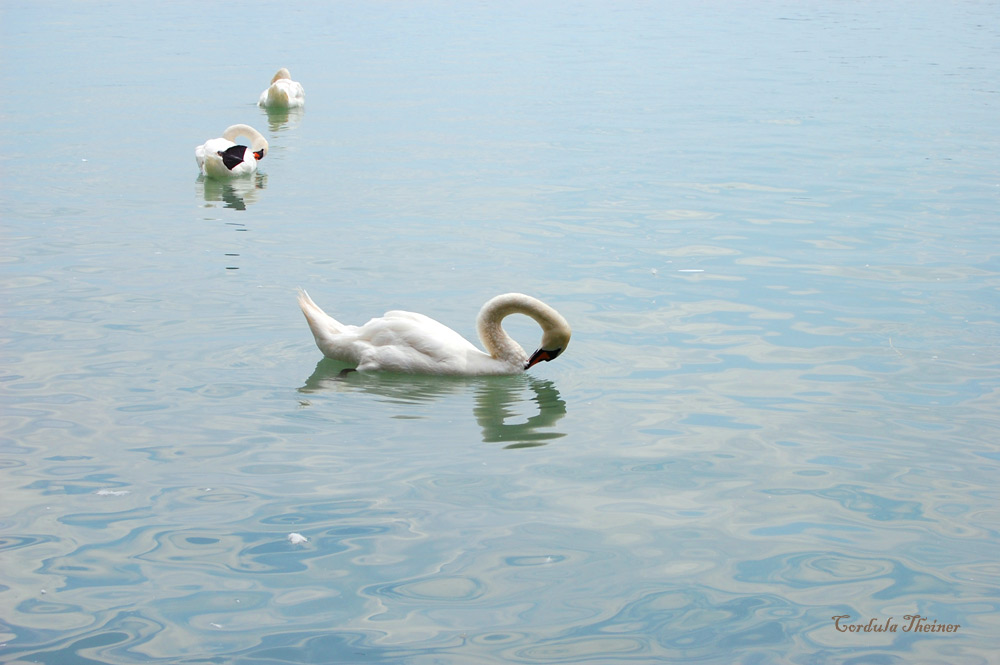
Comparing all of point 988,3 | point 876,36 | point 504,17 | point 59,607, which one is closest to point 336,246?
point 59,607

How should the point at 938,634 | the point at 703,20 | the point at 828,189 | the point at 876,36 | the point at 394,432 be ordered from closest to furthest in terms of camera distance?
the point at 938,634, the point at 394,432, the point at 828,189, the point at 876,36, the point at 703,20

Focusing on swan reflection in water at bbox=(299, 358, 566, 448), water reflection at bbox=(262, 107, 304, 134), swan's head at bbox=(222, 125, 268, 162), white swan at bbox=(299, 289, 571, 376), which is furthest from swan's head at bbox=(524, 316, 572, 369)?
water reflection at bbox=(262, 107, 304, 134)

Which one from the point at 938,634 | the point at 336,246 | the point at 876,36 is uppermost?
the point at 876,36

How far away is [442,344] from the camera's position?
8.90 meters

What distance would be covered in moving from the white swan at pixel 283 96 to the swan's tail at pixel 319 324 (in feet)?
43.1

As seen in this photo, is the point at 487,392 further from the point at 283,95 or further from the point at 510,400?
the point at 283,95

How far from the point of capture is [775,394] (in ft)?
28.4

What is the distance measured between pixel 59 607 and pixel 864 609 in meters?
3.95

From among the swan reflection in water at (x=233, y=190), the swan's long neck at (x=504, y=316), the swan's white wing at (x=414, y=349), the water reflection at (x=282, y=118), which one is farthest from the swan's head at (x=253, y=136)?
the swan's long neck at (x=504, y=316)

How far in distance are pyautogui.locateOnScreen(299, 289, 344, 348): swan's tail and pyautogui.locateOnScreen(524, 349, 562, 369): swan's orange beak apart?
1.53m

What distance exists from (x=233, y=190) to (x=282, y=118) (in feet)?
20.5

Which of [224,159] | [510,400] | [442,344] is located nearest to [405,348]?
[442,344]

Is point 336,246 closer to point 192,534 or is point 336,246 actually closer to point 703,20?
point 192,534

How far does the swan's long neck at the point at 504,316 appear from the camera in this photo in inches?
345
